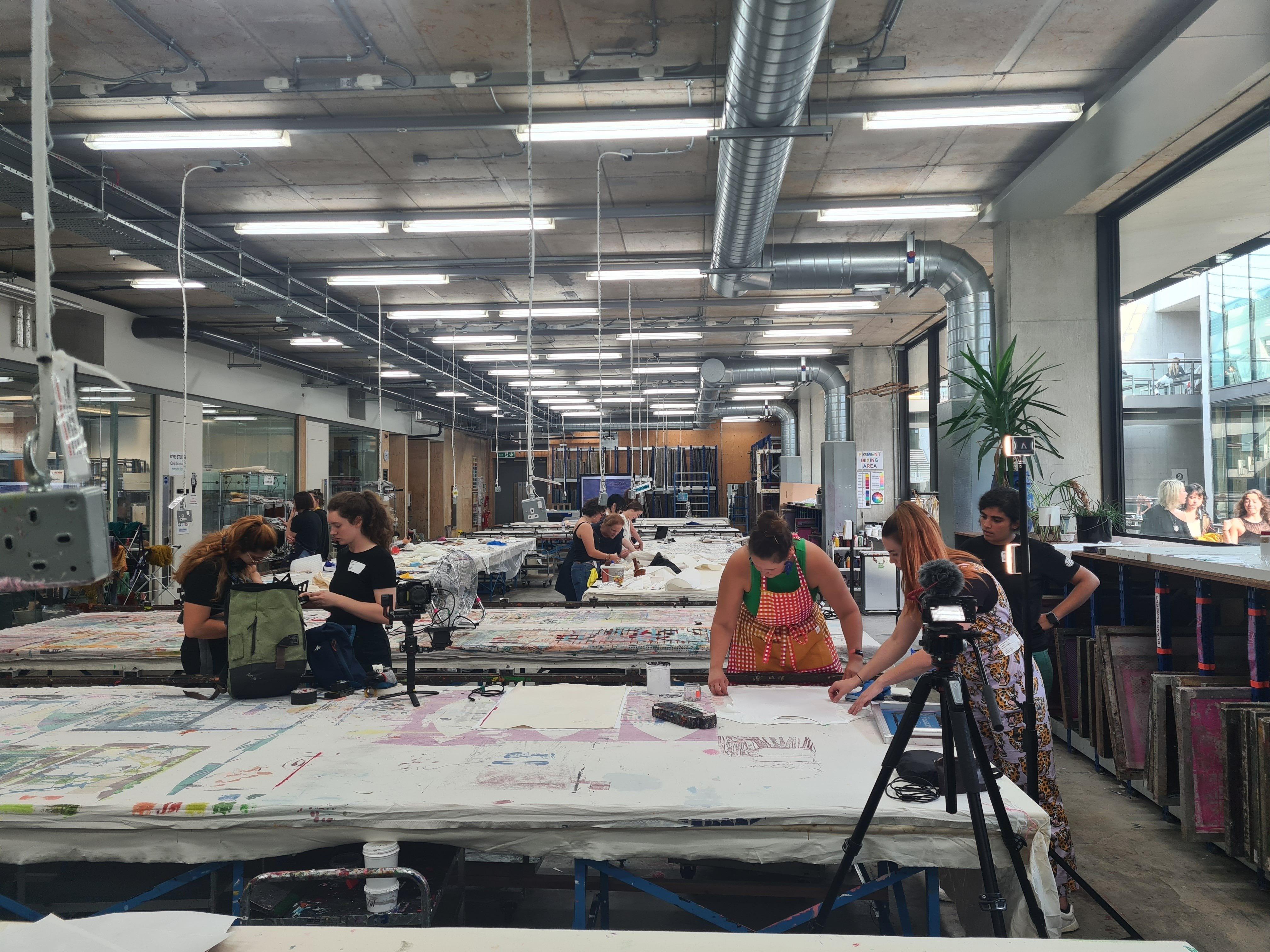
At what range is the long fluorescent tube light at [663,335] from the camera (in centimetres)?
1132

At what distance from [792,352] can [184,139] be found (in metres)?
11.1

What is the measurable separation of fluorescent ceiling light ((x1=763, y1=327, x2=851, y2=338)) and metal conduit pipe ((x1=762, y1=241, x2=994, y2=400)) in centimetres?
458

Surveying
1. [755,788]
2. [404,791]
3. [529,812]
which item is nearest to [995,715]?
[755,788]

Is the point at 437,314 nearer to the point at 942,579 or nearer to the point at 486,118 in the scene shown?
the point at 486,118

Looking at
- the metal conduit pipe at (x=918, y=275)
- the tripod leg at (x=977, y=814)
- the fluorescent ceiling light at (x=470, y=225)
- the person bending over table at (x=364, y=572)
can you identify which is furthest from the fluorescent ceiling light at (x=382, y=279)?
the tripod leg at (x=977, y=814)

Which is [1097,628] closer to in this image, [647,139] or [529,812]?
[529,812]

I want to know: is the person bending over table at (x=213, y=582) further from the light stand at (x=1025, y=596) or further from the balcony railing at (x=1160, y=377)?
the balcony railing at (x=1160, y=377)

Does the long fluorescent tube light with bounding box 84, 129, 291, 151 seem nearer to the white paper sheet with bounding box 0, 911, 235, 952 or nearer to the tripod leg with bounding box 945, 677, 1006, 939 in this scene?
the white paper sheet with bounding box 0, 911, 235, 952

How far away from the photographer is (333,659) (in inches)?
118

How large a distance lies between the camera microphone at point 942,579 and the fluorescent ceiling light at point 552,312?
9.22 metres

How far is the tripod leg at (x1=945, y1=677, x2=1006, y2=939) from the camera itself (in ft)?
5.65

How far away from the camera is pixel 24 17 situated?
4191 mm

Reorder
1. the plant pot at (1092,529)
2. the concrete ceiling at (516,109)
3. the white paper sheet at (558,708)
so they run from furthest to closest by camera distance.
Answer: the plant pot at (1092,529) < the concrete ceiling at (516,109) < the white paper sheet at (558,708)

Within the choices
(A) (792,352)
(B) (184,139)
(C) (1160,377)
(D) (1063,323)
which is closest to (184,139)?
(B) (184,139)
